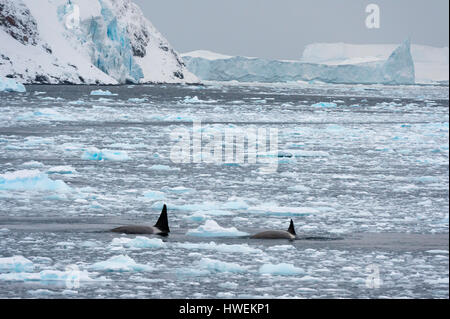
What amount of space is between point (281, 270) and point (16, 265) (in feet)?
8.41

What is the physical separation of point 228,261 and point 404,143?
654 inches

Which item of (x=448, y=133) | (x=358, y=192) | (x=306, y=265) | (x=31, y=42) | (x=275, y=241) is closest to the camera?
(x=306, y=265)

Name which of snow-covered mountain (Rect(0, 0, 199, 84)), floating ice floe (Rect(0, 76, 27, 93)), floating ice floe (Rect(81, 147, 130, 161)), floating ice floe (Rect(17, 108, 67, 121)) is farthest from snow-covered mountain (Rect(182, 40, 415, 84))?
floating ice floe (Rect(81, 147, 130, 161))

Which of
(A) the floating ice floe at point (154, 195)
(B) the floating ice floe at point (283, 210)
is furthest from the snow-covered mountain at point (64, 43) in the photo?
(B) the floating ice floe at point (283, 210)

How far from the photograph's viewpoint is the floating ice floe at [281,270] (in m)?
8.23

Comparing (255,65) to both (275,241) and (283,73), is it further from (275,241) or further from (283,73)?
(275,241)

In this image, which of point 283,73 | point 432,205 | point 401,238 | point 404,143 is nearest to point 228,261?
point 401,238

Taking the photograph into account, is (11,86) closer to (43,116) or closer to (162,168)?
(43,116)

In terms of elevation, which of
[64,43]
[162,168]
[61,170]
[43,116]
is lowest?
[43,116]

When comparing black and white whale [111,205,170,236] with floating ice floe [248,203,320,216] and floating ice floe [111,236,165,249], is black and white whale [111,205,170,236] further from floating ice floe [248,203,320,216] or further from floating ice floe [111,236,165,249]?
floating ice floe [248,203,320,216]

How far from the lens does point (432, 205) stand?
41.2 ft

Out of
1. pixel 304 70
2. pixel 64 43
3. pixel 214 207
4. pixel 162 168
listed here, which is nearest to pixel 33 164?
pixel 162 168

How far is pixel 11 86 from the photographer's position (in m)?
65.5

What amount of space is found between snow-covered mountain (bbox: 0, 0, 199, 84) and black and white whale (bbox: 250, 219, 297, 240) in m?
80.7
